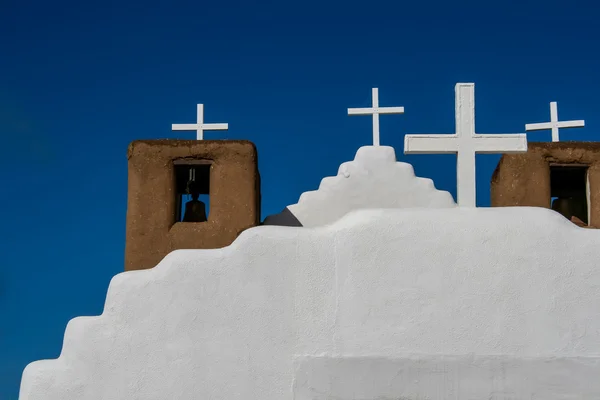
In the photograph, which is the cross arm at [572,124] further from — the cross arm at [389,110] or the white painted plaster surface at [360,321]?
the white painted plaster surface at [360,321]

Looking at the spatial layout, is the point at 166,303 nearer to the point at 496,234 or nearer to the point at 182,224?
the point at 496,234

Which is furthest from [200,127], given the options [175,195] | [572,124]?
[572,124]

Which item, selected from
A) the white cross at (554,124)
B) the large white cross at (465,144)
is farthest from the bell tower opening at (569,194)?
the large white cross at (465,144)

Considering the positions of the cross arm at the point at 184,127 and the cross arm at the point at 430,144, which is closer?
the cross arm at the point at 430,144

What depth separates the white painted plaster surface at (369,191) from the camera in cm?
888

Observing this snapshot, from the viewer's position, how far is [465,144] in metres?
5.87

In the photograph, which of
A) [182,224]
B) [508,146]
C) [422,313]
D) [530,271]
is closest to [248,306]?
[422,313]

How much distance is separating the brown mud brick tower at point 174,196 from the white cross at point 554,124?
401 centimetres

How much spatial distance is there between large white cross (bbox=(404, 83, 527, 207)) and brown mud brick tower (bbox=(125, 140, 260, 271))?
3368 millimetres

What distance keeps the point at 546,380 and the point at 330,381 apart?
5.06 ft

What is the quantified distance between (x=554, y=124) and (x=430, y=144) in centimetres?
451

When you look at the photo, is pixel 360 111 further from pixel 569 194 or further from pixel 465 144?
pixel 569 194

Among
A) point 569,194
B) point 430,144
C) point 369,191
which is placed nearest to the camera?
point 430,144

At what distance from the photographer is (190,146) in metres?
8.82
